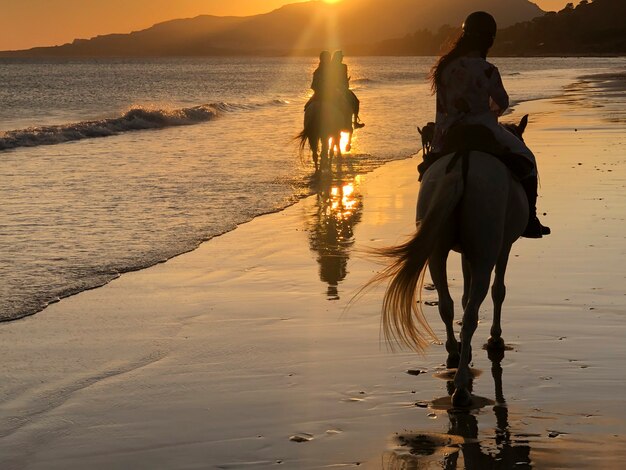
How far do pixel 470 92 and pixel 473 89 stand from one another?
0.02 meters

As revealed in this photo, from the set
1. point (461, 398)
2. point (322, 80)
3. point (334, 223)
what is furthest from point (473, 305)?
point (322, 80)

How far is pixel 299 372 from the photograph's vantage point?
Answer: 6.20 metres

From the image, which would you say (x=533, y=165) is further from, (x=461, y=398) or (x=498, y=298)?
(x=461, y=398)

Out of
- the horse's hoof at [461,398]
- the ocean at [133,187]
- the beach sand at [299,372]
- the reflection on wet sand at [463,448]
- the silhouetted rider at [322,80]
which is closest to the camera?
the reflection on wet sand at [463,448]

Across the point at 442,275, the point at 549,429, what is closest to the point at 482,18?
the point at 442,275

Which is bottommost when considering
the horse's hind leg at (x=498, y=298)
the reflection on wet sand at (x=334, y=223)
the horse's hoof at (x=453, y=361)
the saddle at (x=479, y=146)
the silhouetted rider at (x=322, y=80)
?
the reflection on wet sand at (x=334, y=223)

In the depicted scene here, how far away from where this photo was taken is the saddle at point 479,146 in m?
5.96

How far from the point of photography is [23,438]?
202 inches

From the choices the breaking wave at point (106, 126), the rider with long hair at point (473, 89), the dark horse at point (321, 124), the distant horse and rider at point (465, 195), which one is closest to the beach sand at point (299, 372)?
the distant horse and rider at point (465, 195)

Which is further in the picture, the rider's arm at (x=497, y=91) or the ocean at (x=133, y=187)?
the ocean at (x=133, y=187)

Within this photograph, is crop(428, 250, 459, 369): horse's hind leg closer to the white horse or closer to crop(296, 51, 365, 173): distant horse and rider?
the white horse

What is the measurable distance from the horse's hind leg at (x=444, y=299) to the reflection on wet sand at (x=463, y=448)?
0.95 meters

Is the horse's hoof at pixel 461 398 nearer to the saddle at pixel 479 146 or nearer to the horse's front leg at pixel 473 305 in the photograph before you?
the horse's front leg at pixel 473 305

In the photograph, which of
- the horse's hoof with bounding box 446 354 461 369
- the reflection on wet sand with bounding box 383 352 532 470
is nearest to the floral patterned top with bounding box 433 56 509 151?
the horse's hoof with bounding box 446 354 461 369
